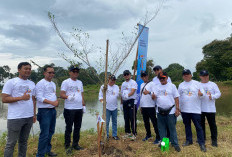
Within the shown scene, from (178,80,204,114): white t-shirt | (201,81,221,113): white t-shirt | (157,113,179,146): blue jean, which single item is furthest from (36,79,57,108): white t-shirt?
(201,81,221,113): white t-shirt

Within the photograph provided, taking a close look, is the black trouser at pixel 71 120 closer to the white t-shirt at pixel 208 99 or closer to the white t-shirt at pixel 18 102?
the white t-shirt at pixel 18 102

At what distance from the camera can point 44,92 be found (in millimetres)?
3369

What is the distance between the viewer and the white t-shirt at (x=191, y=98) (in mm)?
3787

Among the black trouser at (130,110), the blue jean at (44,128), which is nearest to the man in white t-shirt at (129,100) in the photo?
the black trouser at (130,110)

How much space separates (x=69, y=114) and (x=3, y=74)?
5591 centimetres

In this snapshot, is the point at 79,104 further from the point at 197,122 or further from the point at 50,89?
the point at 197,122

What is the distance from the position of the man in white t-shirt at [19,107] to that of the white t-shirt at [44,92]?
240mm

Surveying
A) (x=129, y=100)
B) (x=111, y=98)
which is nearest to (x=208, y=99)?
(x=129, y=100)

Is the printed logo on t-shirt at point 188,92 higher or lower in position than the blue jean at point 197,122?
higher

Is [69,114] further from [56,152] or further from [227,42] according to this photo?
[227,42]

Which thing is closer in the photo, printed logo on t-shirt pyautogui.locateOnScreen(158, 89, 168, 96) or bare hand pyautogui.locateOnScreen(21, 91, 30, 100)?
bare hand pyautogui.locateOnScreen(21, 91, 30, 100)

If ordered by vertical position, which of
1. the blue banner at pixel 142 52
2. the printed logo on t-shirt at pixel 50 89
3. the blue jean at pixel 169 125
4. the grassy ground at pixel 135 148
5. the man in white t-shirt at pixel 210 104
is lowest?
the grassy ground at pixel 135 148

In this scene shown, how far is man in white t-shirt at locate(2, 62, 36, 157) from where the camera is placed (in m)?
2.77

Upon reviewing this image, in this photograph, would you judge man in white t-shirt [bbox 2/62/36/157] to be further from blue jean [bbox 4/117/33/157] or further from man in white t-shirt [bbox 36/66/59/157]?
man in white t-shirt [bbox 36/66/59/157]
